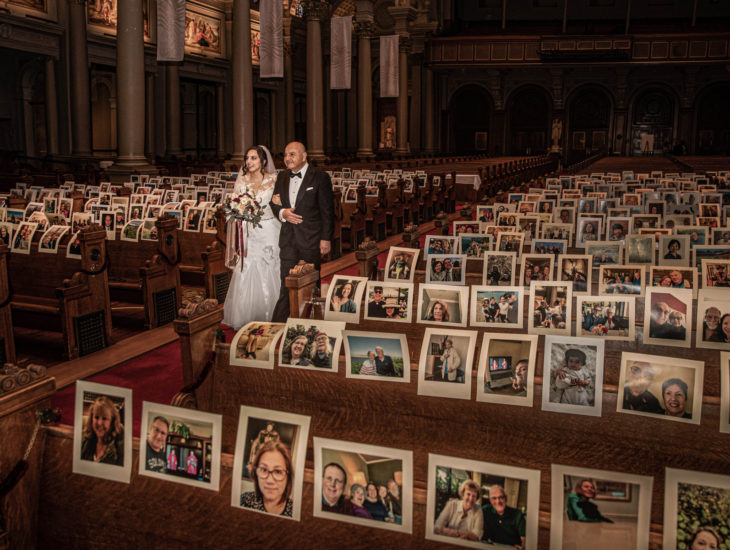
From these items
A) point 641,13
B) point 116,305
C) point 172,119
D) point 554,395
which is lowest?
point 116,305

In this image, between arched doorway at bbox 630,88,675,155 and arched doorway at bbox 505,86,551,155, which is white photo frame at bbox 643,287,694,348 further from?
arched doorway at bbox 630,88,675,155

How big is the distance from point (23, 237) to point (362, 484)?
605cm

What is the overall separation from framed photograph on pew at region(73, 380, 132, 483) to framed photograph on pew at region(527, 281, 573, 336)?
2161 millimetres

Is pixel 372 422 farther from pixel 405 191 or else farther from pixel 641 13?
pixel 641 13

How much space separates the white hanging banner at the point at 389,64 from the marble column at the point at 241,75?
8750 mm

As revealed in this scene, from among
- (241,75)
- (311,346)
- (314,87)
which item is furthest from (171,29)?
(311,346)

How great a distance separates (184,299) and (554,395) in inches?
246

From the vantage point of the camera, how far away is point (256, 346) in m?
3.35

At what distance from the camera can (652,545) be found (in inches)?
76.3

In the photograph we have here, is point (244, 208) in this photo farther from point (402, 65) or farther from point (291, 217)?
point (402, 65)

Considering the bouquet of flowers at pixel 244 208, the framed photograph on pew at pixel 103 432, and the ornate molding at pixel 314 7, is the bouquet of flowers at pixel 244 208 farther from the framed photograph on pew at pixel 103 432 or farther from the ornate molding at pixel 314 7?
the ornate molding at pixel 314 7

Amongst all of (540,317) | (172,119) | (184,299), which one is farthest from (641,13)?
(540,317)

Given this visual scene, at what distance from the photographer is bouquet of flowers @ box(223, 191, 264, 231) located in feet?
20.8

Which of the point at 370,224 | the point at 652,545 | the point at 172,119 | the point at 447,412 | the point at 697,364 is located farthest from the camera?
the point at 172,119
